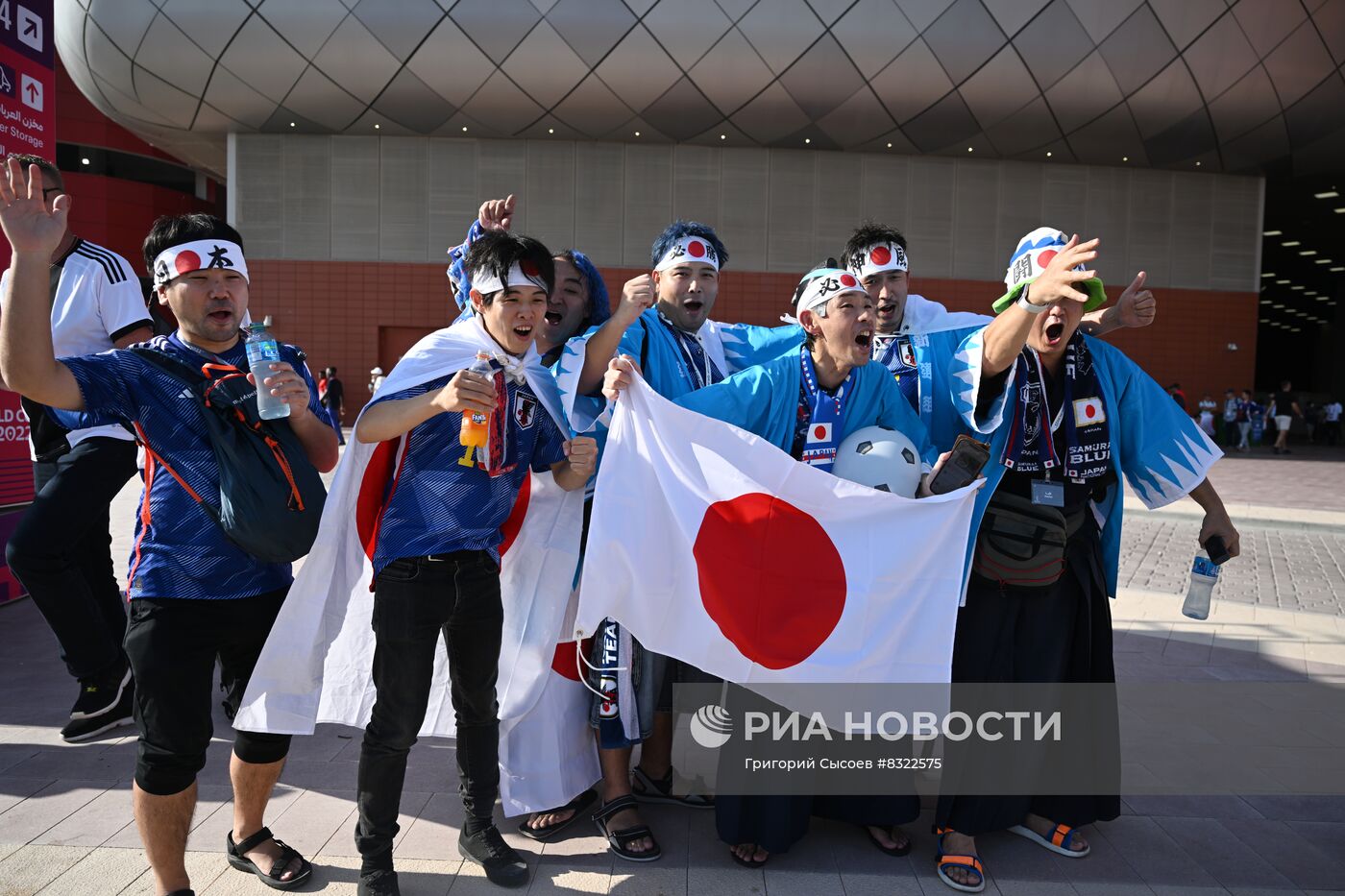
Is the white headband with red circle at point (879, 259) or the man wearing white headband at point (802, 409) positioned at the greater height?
the white headband with red circle at point (879, 259)

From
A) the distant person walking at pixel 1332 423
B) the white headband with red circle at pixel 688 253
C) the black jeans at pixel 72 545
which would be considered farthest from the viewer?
the distant person walking at pixel 1332 423

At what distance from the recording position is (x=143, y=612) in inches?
105

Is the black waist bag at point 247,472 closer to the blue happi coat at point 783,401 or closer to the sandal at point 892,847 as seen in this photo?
the blue happi coat at point 783,401

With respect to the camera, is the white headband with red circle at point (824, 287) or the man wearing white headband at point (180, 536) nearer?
the man wearing white headband at point (180, 536)

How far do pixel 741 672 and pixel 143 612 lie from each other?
193 cm

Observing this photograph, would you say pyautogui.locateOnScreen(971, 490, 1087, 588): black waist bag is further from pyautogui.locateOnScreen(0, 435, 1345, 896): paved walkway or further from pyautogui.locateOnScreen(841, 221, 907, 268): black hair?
pyautogui.locateOnScreen(841, 221, 907, 268): black hair

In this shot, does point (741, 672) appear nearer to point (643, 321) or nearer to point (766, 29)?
point (643, 321)

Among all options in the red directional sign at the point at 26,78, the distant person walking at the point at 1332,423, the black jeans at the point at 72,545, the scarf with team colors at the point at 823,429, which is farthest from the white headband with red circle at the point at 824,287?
the distant person walking at the point at 1332,423

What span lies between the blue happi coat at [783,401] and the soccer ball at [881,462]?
96mm

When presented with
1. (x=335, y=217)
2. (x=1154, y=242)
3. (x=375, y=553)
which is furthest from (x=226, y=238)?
(x=1154, y=242)

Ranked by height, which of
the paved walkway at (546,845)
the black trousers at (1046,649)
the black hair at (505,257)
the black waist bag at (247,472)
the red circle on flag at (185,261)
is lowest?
the paved walkway at (546,845)

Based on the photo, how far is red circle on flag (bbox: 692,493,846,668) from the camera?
3098 mm

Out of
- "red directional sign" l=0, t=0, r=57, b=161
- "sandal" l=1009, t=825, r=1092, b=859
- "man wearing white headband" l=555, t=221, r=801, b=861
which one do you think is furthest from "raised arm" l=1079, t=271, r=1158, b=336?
"red directional sign" l=0, t=0, r=57, b=161

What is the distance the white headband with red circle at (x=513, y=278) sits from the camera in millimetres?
2920
